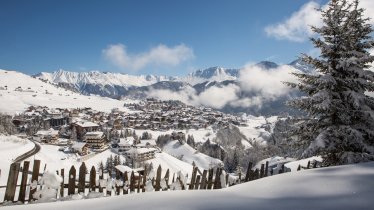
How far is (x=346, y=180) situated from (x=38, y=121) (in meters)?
190

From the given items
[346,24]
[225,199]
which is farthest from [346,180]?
[346,24]

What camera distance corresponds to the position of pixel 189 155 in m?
136

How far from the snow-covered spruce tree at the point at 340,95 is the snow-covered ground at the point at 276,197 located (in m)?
6.82

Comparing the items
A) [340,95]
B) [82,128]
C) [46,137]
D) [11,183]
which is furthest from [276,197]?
[82,128]

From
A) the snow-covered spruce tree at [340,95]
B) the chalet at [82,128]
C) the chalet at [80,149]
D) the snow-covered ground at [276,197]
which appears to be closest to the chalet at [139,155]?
the chalet at [80,149]

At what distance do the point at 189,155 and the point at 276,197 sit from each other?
429 feet

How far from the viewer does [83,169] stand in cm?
800

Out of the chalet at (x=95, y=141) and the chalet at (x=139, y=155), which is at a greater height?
the chalet at (x=95, y=141)

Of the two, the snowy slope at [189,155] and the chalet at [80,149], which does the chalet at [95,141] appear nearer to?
the chalet at [80,149]

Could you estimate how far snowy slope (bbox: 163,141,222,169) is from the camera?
12459cm

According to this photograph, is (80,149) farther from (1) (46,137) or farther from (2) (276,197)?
(2) (276,197)

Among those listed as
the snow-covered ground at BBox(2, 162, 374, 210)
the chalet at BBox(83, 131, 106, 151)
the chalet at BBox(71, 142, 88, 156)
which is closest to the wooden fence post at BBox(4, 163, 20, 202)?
the snow-covered ground at BBox(2, 162, 374, 210)

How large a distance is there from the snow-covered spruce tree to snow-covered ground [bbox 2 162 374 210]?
6.82 meters

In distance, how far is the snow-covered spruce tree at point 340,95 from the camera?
572 inches
